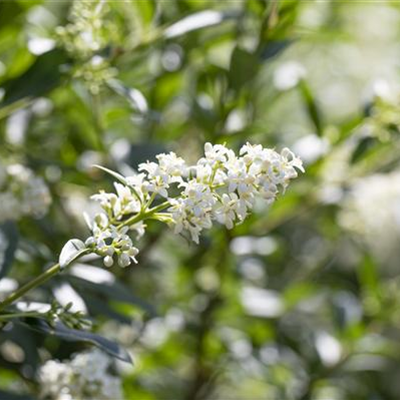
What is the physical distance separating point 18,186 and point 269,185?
2.44 ft

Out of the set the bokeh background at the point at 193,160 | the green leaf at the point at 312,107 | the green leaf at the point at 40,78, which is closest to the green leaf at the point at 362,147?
the bokeh background at the point at 193,160

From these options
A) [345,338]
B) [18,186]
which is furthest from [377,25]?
[18,186]

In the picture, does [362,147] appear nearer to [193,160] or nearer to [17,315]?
[193,160]

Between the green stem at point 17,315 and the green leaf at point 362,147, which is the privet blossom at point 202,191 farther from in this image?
the green leaf at point 362,147

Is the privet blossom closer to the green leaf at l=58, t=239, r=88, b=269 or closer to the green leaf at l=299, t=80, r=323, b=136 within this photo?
the green leaf at l=58, t=239, r=88, b=269

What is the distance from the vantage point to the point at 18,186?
5.66ft

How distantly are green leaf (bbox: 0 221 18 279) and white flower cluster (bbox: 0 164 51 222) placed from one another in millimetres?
159

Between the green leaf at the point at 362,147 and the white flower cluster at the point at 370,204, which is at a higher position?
the white flower cluster at the point at 370,204

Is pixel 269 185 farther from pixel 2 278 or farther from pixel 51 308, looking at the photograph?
pixel 2 278

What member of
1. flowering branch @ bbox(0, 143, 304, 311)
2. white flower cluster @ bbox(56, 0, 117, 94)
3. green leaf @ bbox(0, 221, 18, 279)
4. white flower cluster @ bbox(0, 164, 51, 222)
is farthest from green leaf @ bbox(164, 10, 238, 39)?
flowering branch @ bbox(0, 143, 304, 311)

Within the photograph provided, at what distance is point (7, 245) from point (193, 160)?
0.94 meters

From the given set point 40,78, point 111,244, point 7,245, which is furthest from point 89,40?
point 111,244

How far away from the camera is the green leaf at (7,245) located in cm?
145

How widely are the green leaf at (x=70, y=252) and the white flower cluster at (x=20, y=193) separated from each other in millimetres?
603
